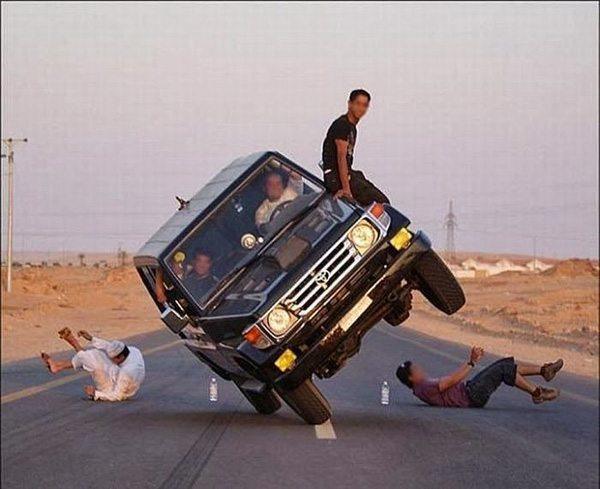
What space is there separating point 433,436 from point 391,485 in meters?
3.18

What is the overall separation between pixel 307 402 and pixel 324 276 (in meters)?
1.96

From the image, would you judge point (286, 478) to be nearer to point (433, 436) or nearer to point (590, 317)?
point (433, 436)

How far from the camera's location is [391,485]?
1143 cm

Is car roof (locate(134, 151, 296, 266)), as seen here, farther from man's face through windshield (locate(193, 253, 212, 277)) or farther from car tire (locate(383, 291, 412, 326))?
car tire (locate(383, 291, 412, 326))

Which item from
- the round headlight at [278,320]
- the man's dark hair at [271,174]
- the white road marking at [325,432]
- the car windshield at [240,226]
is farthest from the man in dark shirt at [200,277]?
the white road marking at [325,432]

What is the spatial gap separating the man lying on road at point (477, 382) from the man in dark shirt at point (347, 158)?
168cm

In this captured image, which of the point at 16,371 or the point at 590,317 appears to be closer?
the point at 16,371

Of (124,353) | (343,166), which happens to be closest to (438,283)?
(124,353)

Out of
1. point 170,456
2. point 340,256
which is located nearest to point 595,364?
point 170,456

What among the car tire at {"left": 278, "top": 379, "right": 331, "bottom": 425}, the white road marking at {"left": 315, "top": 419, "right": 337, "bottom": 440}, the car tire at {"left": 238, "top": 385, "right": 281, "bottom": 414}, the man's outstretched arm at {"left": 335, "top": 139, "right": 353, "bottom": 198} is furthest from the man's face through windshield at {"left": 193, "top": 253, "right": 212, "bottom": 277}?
the white road marking at {"left": 315, "top": 419, "right": 337, "bottom": 440}

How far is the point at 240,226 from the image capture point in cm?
666

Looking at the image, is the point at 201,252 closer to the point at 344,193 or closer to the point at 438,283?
the point at 438,283

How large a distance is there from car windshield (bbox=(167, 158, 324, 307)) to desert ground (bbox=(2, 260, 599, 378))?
42cm

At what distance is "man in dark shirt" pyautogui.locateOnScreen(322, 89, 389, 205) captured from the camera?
4098 mm
